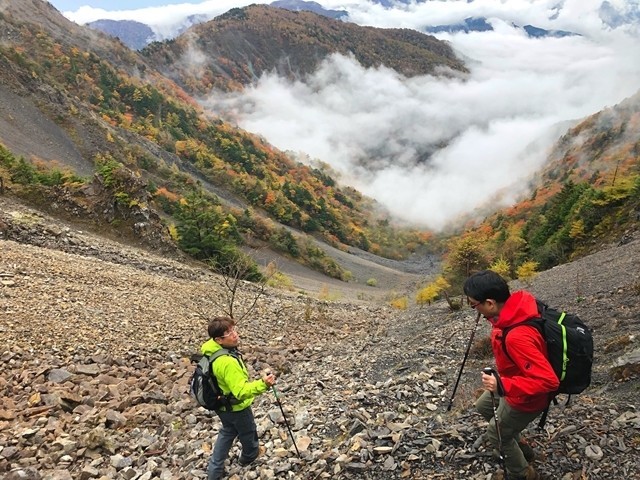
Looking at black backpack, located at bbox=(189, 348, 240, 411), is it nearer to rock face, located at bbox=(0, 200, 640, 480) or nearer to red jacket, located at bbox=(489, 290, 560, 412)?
rock face, located at bbox=(0, 200, 640, 480)

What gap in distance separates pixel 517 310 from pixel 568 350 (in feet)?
1.61

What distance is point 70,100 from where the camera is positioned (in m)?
71.9

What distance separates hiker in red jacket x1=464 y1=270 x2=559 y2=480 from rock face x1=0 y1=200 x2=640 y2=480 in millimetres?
678

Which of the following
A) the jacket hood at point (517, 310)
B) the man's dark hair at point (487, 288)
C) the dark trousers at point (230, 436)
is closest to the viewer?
the jacket hood at point (517, 310)

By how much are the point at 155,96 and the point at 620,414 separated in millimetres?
128866

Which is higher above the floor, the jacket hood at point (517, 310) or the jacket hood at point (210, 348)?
the jacket hood at point (517, 310)

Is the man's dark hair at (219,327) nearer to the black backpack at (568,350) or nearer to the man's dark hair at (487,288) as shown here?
the man's dark hair at (487,288)

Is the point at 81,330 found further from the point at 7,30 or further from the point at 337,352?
the point at 7,30

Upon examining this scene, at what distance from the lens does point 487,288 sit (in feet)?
12.7

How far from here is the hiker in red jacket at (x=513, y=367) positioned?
3.61 m

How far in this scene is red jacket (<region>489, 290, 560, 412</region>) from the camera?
141 inches

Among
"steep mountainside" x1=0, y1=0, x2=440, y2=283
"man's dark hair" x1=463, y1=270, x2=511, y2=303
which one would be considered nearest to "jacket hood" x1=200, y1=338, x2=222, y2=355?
"man's dark hair" x1=463, y1=270, x2=511, y2=303

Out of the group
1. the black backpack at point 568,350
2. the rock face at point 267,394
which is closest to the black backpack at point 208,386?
the rock face at point 267,394

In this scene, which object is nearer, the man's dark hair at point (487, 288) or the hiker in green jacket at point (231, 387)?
the man's dark hair at point (487, 288)
